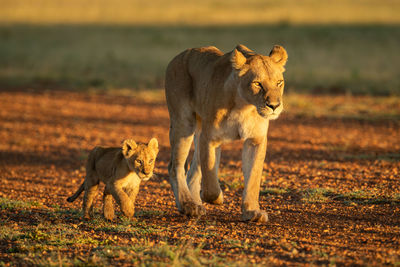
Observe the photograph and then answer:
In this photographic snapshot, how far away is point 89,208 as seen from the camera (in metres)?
6.80

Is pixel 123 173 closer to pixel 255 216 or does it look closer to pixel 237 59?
pixel 255 216

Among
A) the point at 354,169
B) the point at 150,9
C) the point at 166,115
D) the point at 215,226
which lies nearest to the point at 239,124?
the point at 215,226

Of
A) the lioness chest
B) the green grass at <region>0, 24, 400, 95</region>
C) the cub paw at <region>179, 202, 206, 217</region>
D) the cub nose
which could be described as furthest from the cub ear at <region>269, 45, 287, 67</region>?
the green grass at <region>0, 24, 400, 95</region>

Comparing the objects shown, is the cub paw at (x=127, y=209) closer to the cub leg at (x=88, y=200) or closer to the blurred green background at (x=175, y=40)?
the cub leg at (x=88, y=200)

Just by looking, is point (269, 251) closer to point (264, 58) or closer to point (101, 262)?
point (101, 262)

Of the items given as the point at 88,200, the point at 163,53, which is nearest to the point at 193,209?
the point at 88,200

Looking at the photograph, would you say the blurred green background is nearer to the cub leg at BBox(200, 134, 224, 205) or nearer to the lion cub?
the cub leg at BBox(200, 134, 224, 205)

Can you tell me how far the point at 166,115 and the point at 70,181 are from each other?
7554mm

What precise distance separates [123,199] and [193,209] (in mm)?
823

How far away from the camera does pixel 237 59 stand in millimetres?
6160

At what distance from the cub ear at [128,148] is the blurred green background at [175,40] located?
14.0 metres

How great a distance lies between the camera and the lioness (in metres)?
6.06

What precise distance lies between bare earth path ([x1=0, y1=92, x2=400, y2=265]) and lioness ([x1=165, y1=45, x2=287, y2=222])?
0.33m

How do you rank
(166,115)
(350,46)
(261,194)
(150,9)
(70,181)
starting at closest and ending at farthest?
(261,194) < (70,181) < (166,115) < (350,46) < (150,9)
